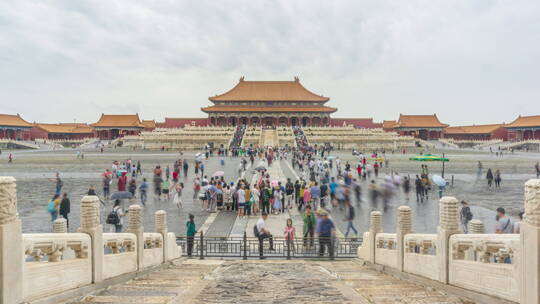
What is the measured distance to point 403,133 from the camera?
278ft

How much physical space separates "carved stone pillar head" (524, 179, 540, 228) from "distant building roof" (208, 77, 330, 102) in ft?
261

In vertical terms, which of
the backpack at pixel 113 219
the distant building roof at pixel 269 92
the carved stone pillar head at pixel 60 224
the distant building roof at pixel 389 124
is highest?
the distant building roof at pixel 269 92

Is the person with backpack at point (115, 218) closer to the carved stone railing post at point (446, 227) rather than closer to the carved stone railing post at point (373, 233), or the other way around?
the carved stone railing post at point (373, 233)

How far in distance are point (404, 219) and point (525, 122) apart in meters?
80.6

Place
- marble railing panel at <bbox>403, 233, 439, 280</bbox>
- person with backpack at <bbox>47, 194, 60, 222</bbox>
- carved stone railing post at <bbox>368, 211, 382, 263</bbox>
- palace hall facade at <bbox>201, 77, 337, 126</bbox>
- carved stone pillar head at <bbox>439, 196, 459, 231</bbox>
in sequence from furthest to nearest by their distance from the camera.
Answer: palace hall facade at <bbox>201, 77, 337, 126</bbox>, person with backpack at <bbox>47, 194, 60, 222</bbox>, carved stone railing post at <bbox>368, 211, 382, 263</bbox>, marble railing panel at <bbox>403, 233, 439, 280</bbox>, carved stone pillar head at <bbox>439, 196, 459, 231</bbox>

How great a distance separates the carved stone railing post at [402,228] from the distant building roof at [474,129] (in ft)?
271

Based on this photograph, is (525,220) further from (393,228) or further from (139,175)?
(139,175)

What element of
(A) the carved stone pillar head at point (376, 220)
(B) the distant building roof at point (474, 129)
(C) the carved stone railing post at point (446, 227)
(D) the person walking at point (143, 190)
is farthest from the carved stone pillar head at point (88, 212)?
(B) the distant building roof at point (474, 129)

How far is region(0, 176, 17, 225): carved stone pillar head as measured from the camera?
4.09 m

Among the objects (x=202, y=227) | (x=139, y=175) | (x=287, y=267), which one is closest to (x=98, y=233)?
(x=287, y=267)

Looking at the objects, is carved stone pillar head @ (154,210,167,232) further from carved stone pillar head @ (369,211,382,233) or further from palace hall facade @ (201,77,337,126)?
palace hall facade @ (201,77,337,126)

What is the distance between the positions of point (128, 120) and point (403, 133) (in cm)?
5865

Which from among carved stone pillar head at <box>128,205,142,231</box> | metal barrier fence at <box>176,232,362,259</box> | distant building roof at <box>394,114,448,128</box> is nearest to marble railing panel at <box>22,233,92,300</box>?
carved stone pillar head at <box>128,205,142,231</box>

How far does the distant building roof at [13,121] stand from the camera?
7094cm
